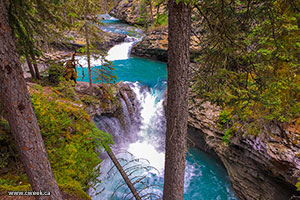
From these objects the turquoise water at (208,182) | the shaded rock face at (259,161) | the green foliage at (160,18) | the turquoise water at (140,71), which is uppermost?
the green foliage at (160,18)

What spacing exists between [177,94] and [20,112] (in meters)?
2.63

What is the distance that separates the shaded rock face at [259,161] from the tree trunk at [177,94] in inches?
66.4

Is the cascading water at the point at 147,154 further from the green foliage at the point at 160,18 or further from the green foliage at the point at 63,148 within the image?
the green foliage at the point at 160,18

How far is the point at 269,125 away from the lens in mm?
6785

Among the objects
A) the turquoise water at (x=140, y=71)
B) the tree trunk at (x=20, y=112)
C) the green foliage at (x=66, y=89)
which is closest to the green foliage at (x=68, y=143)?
the tree trunk at (x=20, y=112)

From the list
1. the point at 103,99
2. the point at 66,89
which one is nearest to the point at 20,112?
the point at 66,89

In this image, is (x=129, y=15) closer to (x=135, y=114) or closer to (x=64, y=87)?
(x=135, y=114)

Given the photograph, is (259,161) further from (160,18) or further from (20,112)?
(20,112)

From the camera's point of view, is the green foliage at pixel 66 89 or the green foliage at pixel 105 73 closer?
the green foliage at pixel 66 89

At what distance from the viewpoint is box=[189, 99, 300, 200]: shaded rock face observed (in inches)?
238

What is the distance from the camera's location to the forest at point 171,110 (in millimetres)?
2952

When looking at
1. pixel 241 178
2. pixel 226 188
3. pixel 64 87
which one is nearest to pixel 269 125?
pixel 241 178

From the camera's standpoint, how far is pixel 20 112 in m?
2.61

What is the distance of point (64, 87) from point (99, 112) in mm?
2342
